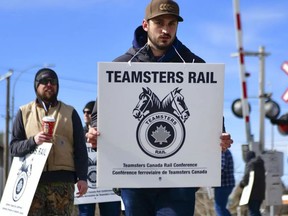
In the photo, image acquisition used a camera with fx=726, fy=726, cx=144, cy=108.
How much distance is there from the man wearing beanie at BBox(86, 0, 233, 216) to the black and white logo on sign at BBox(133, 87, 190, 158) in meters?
0.32

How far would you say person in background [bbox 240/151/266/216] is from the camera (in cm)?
1121

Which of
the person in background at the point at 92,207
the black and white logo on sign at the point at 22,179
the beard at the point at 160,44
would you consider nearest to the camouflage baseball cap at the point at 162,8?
the beard at the point at 160,44

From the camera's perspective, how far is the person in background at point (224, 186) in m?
10.5

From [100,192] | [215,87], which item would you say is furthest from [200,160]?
[100,192]

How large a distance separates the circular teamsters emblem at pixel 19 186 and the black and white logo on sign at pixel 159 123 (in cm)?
217

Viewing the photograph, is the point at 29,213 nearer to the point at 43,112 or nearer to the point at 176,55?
the point at 43,112

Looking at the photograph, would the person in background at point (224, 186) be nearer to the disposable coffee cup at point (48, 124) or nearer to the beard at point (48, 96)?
the beard at point (48, 96)

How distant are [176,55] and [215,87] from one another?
0.40m

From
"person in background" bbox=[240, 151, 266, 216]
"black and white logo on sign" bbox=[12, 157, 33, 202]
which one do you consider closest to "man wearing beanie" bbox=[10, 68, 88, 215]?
"black and white logo on sign" bbox=[12, 157, 33, 202]

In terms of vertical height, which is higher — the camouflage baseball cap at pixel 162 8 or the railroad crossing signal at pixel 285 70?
the railroad crossing signal at pixel 285 70

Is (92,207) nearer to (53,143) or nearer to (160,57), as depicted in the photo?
(53,143)

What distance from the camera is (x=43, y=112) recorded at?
641cm

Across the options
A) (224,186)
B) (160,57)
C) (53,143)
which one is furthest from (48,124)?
(224,186)

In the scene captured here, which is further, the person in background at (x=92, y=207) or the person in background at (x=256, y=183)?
the person in background at (x=256, y=183)
